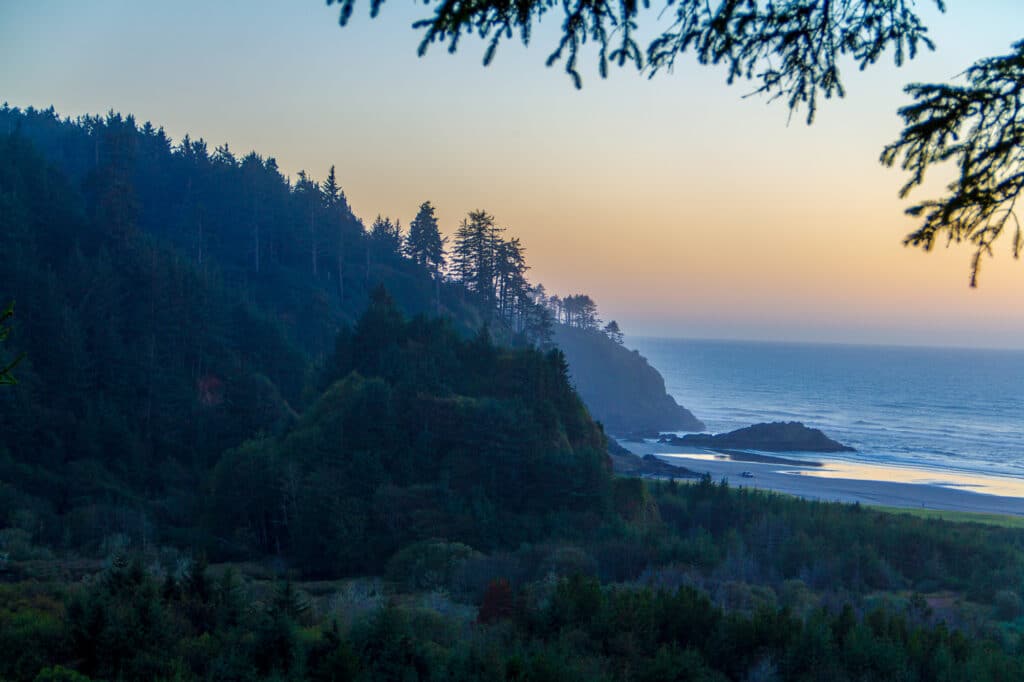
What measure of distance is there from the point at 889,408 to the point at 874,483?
65.1 metres

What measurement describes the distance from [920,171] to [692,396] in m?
136

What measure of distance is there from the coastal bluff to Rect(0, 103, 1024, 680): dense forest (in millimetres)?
28611

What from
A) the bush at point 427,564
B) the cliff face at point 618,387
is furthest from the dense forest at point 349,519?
the cliff face at point 618,387

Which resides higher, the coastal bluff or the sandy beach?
the coastal bluff

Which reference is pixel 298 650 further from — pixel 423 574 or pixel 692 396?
pixel 692 396

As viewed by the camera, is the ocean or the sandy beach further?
the ocean

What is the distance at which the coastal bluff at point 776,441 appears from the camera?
70125 millimetres

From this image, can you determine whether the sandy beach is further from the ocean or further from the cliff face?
the cliff face

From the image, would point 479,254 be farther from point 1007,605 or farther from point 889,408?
point 889,408

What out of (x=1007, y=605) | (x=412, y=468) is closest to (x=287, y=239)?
(x=412, y=468)

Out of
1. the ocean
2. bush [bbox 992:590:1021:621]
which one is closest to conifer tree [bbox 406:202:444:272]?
the ocean

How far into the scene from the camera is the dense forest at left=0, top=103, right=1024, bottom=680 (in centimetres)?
931

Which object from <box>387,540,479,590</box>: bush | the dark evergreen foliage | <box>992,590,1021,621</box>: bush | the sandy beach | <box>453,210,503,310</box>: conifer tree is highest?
<box>453,210,503,310</box>: conifer tree

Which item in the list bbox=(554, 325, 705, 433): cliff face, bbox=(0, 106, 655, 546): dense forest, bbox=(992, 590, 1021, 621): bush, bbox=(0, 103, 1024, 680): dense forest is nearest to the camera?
bbox=(0, 103, 1024, 680): dense forest
